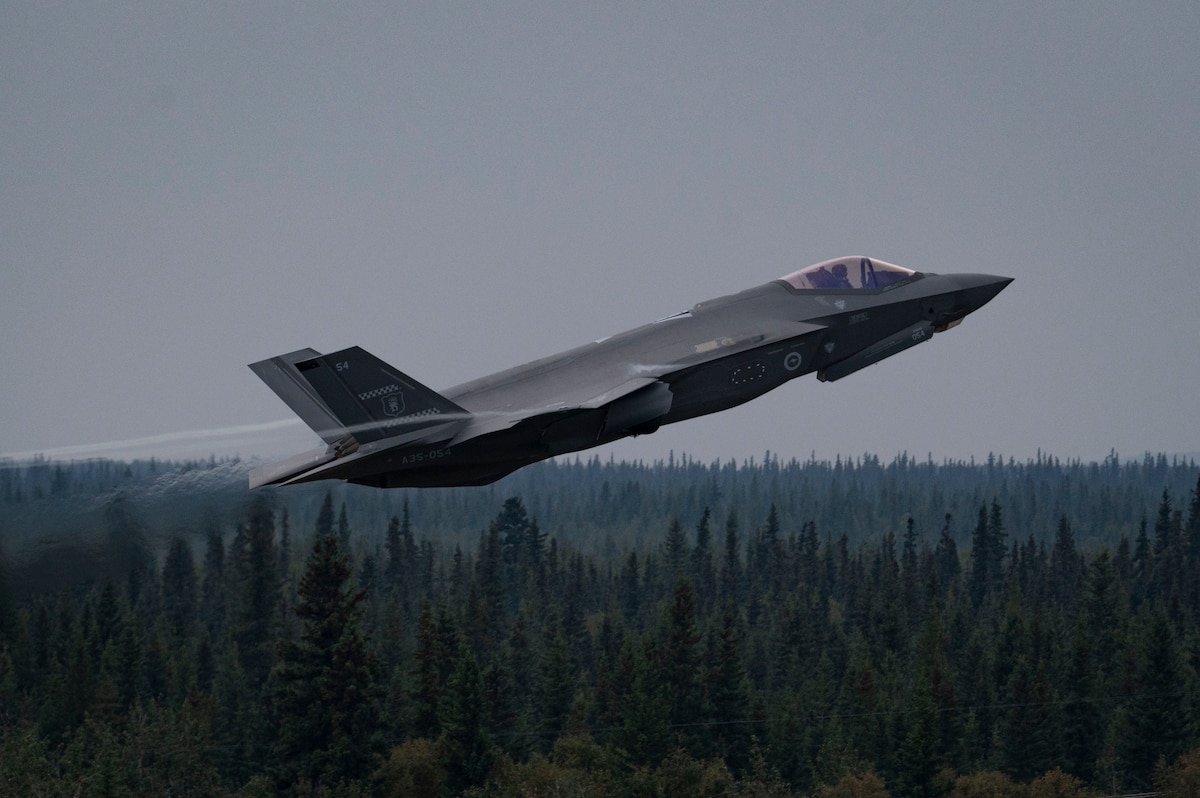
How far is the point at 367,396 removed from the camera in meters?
31.0

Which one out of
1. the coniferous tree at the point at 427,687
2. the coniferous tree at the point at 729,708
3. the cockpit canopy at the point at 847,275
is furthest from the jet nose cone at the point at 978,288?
the coniferous tree at the point at 729,708

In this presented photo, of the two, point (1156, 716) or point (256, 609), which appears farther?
point (256, 609)

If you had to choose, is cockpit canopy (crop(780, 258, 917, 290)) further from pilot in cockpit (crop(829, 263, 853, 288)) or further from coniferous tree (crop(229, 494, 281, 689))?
coniferous tree (crop(229, 494, 281, 689))

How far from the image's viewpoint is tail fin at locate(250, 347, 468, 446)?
3081cm

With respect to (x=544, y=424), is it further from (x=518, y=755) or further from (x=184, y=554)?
(x=518, y=755)

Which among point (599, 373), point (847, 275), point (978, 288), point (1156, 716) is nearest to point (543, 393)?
point (599, 373)

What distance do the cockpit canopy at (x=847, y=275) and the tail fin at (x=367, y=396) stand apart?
35.4 feet

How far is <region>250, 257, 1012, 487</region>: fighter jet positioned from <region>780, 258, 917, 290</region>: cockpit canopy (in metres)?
0.95

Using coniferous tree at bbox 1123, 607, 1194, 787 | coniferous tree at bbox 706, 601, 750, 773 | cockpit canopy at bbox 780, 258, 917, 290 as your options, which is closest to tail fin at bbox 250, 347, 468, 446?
cockpit canopy at bbox 780, 258, 917, 290

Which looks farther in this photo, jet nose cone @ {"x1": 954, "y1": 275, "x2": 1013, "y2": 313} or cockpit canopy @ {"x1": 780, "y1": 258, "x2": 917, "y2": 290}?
jet nose cone @ {"x1": 954, "y1": 275, "x2": 1013, "y2": 313}

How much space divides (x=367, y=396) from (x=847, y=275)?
13.6 metres

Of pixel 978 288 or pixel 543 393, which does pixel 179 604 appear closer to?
pixel 978 288

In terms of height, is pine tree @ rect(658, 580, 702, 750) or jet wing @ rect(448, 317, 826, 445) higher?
jet wing @ rect(448, 317, 826, 445)

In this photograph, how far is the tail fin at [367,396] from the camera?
30.8 meters
